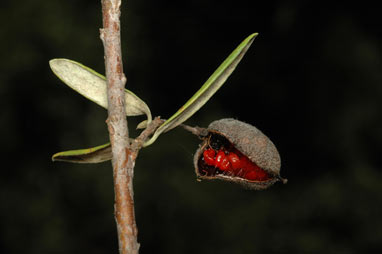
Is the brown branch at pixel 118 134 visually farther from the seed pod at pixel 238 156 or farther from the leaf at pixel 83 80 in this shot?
the seed pod at pixel 238 156

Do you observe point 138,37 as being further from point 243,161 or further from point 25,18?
point 243,161

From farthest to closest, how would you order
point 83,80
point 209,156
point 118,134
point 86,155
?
point 209,156, point 83,80, point 86,155, point 118,134

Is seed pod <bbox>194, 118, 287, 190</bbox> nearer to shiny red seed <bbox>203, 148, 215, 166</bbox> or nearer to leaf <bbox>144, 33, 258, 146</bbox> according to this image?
shiny red seed <bbox>203, 148, 215, 166</bbox>

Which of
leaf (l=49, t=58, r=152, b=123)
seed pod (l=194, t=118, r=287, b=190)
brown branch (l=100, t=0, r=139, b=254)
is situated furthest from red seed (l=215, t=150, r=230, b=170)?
brown branch (l=100, t=0, r=139, b=254)

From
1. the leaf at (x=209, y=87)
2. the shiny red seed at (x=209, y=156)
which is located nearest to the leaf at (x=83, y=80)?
the leaf at (x=209, y=87)

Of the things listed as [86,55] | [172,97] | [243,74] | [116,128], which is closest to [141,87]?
[172,97]

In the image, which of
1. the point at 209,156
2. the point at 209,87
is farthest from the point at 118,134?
the point at 209,156

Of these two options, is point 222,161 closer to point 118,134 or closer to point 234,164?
point 234,164
